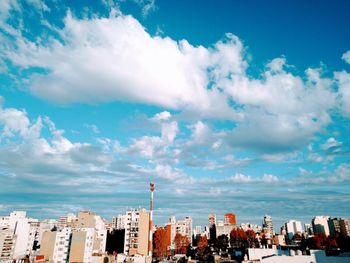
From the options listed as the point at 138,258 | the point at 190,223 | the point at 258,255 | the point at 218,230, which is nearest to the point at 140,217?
the point at 138,258

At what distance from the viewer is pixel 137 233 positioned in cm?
9312

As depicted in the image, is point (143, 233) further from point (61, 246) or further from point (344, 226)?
point (344, 226)

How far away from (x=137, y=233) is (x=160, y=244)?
2940 cm

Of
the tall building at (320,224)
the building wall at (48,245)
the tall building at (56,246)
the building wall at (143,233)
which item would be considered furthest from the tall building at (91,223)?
the tall building at (320,224)

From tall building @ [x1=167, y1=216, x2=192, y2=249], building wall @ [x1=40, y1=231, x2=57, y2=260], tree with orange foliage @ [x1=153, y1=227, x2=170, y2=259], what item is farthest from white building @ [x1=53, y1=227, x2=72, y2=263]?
tall building @ [x1=167, y1=216, x2=192, y2=249]

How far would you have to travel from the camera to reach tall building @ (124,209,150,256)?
92250mm

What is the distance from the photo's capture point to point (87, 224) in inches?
4087

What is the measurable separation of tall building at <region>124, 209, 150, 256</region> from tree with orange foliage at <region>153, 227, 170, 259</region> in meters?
21.2

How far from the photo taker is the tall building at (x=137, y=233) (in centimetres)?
9225

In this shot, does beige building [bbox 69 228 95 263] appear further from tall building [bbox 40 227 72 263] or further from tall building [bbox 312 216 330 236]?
tall building [bbox 312 216 330 236]

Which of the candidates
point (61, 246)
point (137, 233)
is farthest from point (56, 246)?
point (137, 233)

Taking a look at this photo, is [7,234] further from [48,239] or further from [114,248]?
[114,248]

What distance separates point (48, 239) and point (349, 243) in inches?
4284

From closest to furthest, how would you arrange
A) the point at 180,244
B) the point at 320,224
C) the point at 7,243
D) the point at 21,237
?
the point at 7,243, the point at 21,237, the point at 180,244, the point at 320,224
